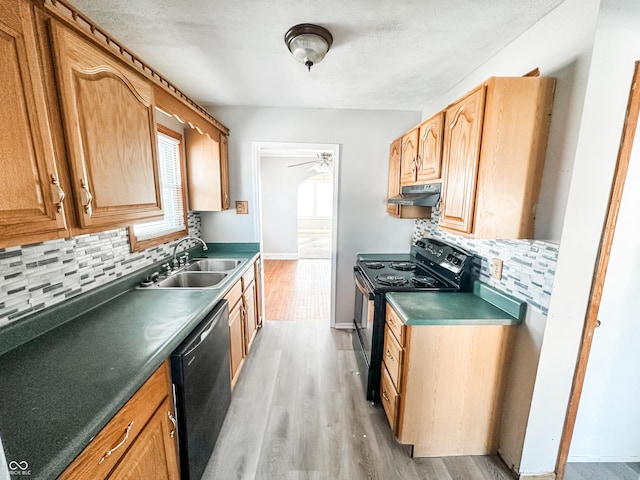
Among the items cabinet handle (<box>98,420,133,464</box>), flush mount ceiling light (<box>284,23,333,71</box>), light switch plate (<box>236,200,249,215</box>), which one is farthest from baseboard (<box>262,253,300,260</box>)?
cabinet handle (<box>98,420,133,464</box>)

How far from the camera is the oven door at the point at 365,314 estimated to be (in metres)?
1.88

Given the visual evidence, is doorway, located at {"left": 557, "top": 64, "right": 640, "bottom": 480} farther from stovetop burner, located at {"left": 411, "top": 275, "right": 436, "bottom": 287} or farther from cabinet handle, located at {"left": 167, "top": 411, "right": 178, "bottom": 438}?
cabinet handle, located at {"left": 167, "top": 411, "right": 178, "bottom": 438}

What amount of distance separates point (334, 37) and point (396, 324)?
1672mm

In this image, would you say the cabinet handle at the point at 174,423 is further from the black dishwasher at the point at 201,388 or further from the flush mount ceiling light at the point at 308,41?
Answer: the flush mount ceiling light at the point at 308,41

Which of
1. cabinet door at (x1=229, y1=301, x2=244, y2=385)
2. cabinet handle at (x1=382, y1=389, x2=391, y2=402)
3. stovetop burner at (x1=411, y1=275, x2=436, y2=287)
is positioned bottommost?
cabinet handle at (x1=382, y1=389, x2=391, y2=402)

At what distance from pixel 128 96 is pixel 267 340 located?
Result: 2347 millimetres

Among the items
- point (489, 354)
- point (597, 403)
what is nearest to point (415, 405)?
point (489, 354)

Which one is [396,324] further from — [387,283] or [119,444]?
[119,444]

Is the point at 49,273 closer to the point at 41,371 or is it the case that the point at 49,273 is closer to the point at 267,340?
the point at 41,371

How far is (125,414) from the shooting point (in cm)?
84

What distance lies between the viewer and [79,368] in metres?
0.91

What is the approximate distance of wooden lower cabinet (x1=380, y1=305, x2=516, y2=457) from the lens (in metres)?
1.43

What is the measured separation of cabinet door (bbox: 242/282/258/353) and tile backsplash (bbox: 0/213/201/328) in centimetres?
91

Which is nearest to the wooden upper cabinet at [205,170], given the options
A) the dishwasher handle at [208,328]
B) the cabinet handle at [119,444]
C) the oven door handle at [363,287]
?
the dishwasher handle at [208,328]
